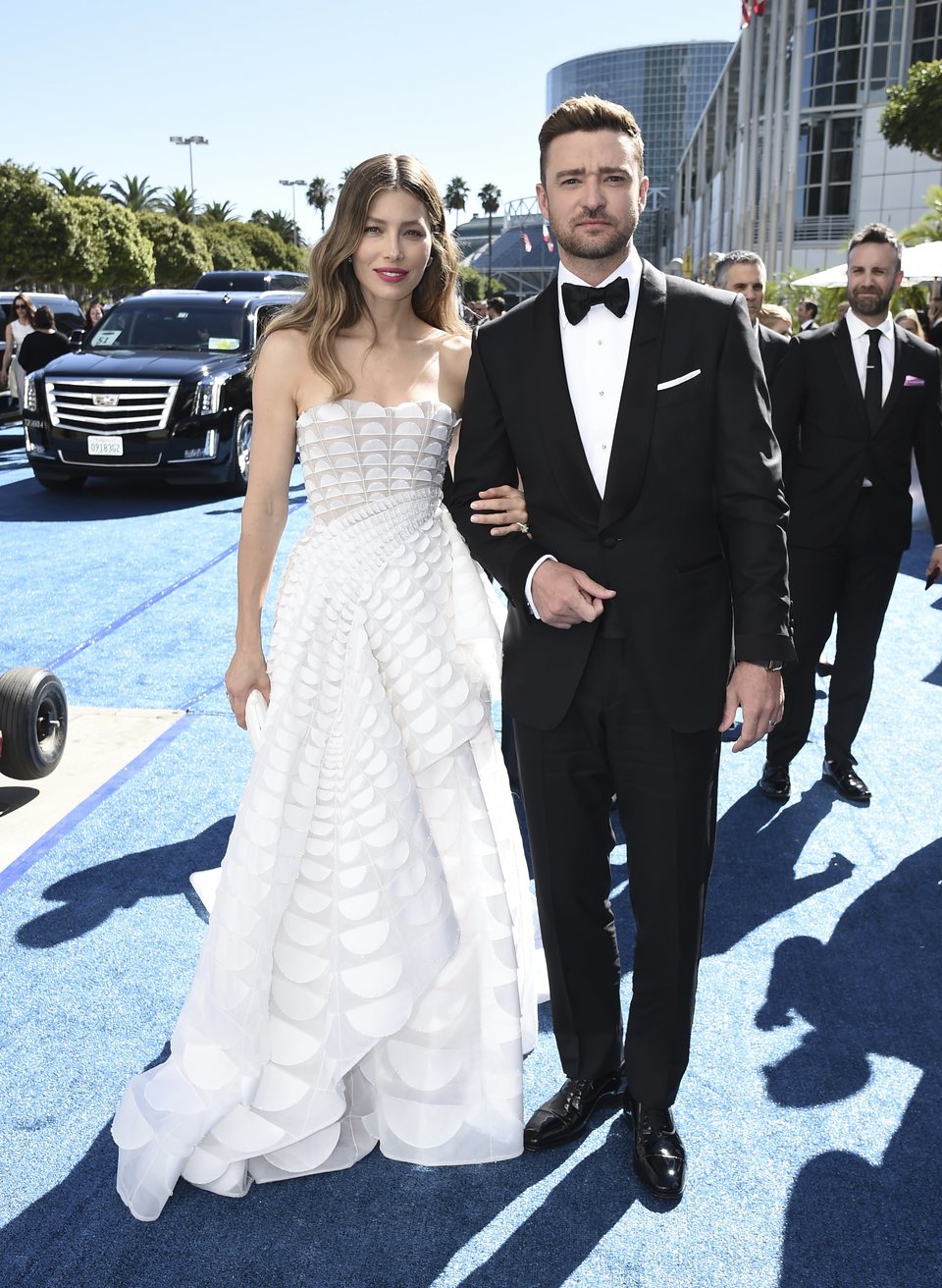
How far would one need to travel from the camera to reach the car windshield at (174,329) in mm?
12039

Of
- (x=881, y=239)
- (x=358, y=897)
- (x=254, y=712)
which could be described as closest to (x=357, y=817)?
(x=358, y=897)

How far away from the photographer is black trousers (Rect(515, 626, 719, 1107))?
2.54 meters

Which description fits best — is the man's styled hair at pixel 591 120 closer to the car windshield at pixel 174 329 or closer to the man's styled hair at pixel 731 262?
the man's styled hair at pixel 731 262

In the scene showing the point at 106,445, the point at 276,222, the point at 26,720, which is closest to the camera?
the point at 26,720

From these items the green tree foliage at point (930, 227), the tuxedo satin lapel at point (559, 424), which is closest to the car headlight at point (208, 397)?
the tuxedo satin lapel at point (559, 424)

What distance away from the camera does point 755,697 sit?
8.01 ft

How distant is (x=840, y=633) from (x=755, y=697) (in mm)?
2655

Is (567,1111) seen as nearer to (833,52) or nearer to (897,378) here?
(897,378)

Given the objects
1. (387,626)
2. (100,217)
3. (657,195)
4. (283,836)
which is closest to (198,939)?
(283,836)

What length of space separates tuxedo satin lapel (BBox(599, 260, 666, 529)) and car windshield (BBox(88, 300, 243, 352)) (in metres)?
10.2

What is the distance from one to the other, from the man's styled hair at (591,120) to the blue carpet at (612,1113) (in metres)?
2.29

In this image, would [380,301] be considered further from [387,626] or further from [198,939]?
[198,939]

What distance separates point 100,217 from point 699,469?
49.1m

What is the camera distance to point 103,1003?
128 inches
